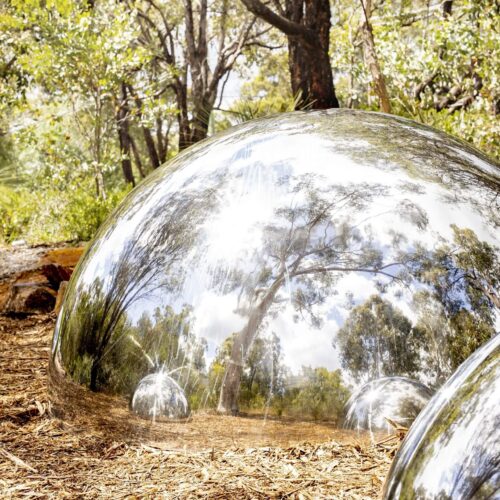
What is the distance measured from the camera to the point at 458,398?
1637mm

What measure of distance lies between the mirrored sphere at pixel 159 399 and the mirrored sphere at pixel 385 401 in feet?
1.98

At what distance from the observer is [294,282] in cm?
252

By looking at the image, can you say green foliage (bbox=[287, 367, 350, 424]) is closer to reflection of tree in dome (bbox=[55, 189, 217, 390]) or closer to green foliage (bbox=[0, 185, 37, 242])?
reflection of tree in dome (bbox=[55, 189, 217, 390])

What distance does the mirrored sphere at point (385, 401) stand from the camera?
247 centimetres

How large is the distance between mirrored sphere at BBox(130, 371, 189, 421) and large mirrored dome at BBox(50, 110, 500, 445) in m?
0.02

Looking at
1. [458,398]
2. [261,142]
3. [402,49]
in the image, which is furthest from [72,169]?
[458,398]

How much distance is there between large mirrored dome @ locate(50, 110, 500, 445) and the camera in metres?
2.47

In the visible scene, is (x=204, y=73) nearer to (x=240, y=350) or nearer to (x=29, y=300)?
(x=29, y=300)

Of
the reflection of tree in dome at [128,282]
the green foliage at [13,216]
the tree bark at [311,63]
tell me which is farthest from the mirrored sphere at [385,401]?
the green foliage at [13,216]

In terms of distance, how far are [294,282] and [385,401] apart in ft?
1.68

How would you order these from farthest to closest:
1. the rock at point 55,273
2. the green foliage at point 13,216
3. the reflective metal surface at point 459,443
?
the green foliage at point 13,216, the rock at point 55,273, the reflective metal surface at point 459,443

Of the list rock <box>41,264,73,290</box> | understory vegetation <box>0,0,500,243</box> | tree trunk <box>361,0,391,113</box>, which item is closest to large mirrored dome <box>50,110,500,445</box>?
understory vegetation <box>0,0,500,243</box>

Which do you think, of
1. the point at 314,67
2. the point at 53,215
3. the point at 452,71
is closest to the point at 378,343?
the point at 314,67

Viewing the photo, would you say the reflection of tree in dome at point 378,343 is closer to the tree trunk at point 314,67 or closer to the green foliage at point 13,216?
the tree trunk at point 314,67
